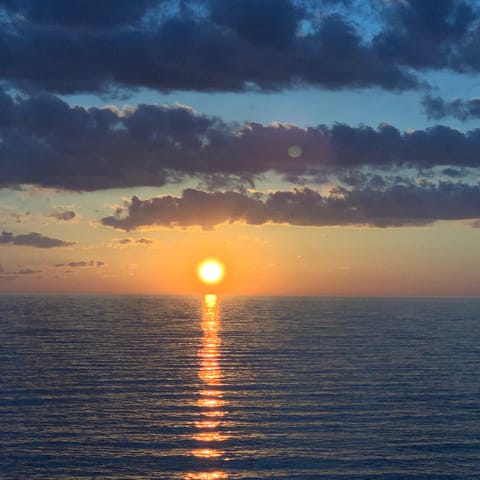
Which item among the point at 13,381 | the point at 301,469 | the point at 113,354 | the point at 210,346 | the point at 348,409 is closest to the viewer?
the point at 301,469

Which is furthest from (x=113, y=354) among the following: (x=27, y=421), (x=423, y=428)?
(x=423, y=428)

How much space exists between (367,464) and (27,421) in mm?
31182

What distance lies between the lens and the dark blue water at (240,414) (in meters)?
57.1

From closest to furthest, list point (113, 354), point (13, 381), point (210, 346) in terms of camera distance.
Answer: point (13, 381) → point (113, 354) → point (210, 346)

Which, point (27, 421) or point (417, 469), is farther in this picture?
point (27, 421)

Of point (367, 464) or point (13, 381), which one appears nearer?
point (367, 464)

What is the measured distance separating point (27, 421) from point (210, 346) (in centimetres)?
8042

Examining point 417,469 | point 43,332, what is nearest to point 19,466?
point 417,469

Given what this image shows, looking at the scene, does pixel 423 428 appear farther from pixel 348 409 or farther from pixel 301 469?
pixel 301 469

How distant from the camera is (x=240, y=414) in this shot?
244ft

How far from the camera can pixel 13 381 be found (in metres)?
93.1

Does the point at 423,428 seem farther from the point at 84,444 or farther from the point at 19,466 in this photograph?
the point at 19,466

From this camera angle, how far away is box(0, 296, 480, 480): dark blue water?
57.1m

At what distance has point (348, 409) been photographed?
75.5m
